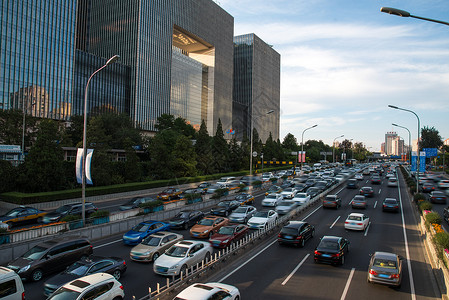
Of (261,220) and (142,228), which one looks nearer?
(142,228)

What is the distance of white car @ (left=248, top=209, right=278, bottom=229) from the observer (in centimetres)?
2294

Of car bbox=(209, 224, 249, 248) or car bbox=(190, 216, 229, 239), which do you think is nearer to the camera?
car bbox=(209, 224, 249, 248)

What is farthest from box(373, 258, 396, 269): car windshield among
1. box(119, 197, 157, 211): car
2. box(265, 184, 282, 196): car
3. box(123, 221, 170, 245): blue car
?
box(265, 184, 282, 196): car

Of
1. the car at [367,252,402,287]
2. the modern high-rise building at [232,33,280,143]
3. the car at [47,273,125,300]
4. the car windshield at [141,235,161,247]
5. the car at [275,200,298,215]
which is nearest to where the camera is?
the car at [47,273,125,300]

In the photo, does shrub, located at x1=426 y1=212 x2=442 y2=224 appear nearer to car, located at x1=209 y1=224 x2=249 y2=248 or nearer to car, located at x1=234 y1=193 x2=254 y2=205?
car, located at x1=209 y1=224 x2=249 y2=248

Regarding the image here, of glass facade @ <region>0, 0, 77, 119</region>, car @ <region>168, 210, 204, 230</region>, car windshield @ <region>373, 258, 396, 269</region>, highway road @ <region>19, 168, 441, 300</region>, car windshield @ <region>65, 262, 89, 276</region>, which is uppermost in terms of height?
glass facade @ <region>0, 0, 77, 119</region>

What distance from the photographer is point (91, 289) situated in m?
9.93

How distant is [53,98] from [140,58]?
86.8 feet

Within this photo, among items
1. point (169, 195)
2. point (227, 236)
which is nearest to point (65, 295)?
point (227, 236)

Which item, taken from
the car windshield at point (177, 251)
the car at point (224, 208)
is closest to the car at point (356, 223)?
the car at point (224, 208)

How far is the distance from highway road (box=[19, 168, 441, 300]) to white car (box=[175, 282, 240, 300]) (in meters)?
1.82

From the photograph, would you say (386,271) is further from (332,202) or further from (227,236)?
(332,202)

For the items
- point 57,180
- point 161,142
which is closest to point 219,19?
point 161,142

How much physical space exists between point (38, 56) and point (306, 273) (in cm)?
7719
